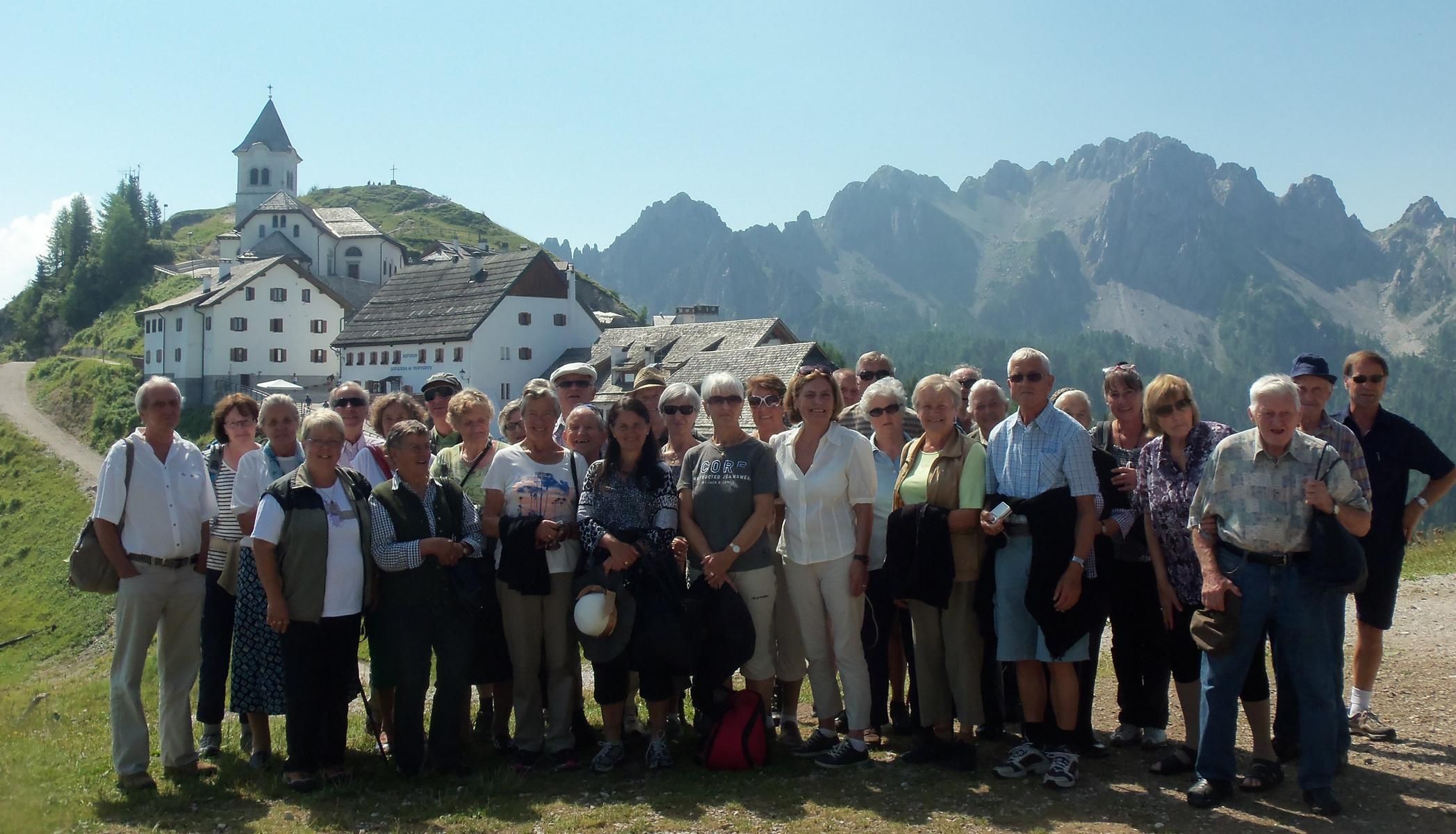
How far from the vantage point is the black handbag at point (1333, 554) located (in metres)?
5.12

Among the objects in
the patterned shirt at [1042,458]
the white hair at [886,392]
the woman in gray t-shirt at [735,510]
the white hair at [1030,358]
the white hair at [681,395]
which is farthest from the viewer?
the white hair at [681,395]

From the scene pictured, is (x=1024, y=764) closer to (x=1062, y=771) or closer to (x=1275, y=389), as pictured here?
(x=1062, y=771)

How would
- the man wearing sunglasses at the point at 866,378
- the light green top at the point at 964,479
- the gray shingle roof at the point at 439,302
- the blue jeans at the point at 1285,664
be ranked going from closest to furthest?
the blue jeans at the point at 1285,664
the light green top at the point at 964,479
the man wearing sunglasses at the point at 866,378
the gray shingle roof at the point at 439,302

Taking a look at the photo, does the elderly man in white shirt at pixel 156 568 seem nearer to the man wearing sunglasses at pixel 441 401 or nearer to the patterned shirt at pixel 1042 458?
the man wearing sunglasses at pixel 441 401

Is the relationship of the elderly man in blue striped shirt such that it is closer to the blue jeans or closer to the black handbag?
the blue jeans

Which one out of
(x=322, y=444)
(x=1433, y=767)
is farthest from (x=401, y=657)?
(x=1433, y=767)

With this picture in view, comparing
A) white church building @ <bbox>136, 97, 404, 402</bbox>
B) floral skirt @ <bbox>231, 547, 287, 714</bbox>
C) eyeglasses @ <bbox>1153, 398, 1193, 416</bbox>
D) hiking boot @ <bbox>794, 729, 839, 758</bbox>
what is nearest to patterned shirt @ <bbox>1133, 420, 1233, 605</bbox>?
eyeglasses @ <bbox>1153, 398, 1193, 416</bbox>

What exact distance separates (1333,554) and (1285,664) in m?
0.66

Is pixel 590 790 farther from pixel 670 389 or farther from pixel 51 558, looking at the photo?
pixel 51 558

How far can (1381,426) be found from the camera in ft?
21.5

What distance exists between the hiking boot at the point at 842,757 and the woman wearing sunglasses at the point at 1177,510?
163 cm

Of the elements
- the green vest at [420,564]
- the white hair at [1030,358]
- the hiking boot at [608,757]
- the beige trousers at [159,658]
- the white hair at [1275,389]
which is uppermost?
the white hair at [1030,358]

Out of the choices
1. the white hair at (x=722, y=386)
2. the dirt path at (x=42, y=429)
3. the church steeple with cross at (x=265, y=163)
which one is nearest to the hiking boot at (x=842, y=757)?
the white hair at (x=722, y=386)

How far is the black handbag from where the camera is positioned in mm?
5117
